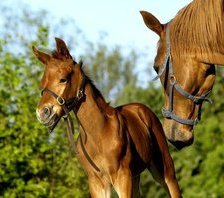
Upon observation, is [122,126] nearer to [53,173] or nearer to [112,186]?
[112,186]

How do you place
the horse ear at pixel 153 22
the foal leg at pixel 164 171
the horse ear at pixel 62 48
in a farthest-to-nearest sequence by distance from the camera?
the foal leg at pixel 164 171
the horse ear at pixel 62 48
the horse ear at pixel 153 22

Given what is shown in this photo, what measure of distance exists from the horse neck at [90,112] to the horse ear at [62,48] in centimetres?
31

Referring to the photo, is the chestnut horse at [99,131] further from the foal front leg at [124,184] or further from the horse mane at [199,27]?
the horse mane at [199,27]

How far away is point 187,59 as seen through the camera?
432 centimetres

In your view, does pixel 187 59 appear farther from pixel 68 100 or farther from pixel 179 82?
pixel 68 100

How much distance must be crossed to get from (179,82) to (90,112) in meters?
2.34

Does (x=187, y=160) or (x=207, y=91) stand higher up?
(x=207, y=91)

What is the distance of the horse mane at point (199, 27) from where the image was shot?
416 centimetres

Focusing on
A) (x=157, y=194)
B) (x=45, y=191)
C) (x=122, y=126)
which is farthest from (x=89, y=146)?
(x=157, y=194)

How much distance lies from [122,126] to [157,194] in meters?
8.95

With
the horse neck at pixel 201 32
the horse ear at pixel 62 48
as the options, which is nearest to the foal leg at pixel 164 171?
the horse ear at pixel 62 48

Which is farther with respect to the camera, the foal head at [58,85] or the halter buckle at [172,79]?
the foal head at [58,85]

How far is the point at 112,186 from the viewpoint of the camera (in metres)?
6.50

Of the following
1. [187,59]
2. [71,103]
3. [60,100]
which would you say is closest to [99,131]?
[71,103]
